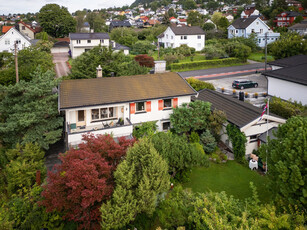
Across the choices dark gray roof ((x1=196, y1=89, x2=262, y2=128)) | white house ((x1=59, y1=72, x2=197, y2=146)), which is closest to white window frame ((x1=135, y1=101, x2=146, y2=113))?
white house ((x1=59, y1=72, x2=197, y2=146))

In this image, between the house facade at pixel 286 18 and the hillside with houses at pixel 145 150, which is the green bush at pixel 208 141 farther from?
the house facade at pixel 286 18

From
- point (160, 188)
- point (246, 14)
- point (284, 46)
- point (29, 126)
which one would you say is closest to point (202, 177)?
point (160, 188)

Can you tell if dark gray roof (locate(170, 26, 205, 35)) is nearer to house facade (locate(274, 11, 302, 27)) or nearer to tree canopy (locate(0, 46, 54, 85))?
tree canopy (locate(0, 46, 54, 85))

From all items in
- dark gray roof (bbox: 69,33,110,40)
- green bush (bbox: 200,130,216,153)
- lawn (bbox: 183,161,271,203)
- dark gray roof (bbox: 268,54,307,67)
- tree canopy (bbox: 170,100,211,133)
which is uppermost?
dark gray roof (bbox: 69,33,110,40)

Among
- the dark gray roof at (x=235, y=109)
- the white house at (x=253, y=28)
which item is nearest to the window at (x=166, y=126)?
the dark gray roof at (x=235, y=109)

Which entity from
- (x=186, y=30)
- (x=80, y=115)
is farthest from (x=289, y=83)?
(x=186, y=30)

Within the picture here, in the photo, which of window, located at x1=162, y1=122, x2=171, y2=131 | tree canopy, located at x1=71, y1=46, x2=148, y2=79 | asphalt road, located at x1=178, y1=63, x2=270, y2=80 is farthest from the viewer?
asphalt road, located at x1=178, y1=63, x2=270, y2=80

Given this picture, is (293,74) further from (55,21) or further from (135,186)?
(55,21)
